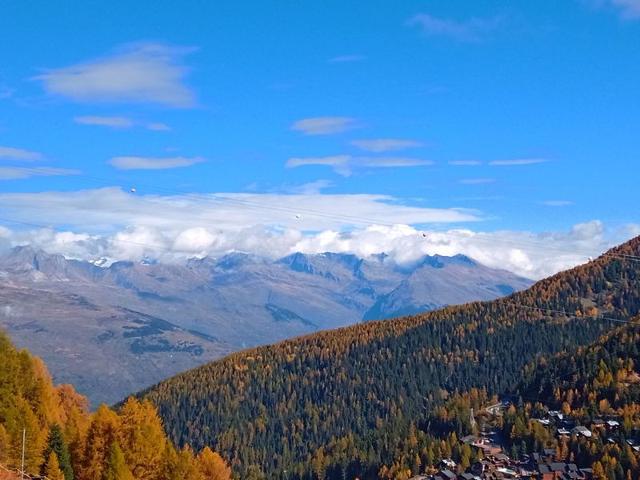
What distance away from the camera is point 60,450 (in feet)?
314

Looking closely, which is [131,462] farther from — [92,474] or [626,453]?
[626,453]

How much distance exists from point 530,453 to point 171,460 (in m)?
116

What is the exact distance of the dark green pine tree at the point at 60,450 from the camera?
Answer: 94.3m

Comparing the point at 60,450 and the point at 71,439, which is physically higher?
the point at 60,450

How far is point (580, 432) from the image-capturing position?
198750mm

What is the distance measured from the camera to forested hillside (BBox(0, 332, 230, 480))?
→ 92.9 metres

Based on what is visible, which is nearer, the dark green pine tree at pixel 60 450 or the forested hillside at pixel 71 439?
the forested hillside at pixel 71 439

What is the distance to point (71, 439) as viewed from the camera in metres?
104

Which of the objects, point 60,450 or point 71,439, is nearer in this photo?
point 60,450

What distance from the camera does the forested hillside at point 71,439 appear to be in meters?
92.9

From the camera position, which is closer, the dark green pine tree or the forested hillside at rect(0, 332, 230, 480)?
the forested hillside at rect(0, 332, 230, 480)

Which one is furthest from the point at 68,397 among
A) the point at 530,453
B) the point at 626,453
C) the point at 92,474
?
the point at 626,453

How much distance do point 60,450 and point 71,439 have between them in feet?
26.4

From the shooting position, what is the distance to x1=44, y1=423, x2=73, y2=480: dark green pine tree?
309 ft
